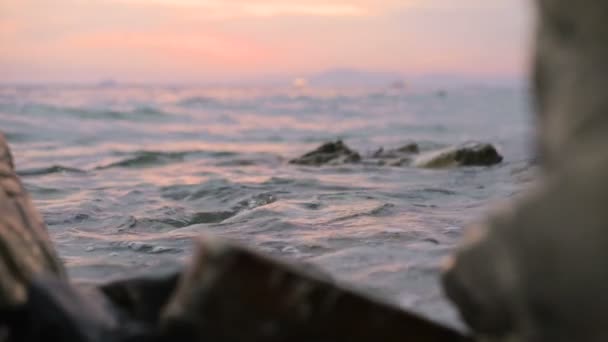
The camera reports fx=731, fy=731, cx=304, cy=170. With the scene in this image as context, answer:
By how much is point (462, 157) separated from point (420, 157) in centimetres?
84

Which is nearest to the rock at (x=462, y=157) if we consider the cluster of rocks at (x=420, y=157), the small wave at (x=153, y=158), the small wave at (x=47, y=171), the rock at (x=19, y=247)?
the cluster of rocks at (x=420, y=157)

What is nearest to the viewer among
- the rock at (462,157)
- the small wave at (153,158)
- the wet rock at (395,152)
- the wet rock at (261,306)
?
the wet rock at (261,306)

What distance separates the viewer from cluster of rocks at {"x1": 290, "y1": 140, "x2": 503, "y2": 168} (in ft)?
40.2

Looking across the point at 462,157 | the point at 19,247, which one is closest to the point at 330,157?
the point at 462,157

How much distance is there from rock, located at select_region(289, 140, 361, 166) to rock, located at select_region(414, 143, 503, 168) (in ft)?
4.32

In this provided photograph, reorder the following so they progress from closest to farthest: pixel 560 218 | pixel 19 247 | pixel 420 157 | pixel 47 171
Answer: pixel 560 218, pixel 19 247, pixel 47 171, pixel 420 157

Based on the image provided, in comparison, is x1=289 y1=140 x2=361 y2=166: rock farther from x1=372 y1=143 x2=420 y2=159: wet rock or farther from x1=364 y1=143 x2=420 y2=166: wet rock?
x1=372 y1=143 x2=420 y2=159: wet rock

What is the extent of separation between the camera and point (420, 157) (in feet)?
42.4

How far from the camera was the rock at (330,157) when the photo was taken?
13.4 meters

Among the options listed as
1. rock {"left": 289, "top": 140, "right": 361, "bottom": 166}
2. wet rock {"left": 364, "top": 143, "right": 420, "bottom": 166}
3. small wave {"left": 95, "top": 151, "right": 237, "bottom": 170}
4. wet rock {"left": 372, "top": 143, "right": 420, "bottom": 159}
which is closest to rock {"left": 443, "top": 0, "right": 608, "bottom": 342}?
wet rock {"left": 364, "top": 143, "right": 420, "bottom": 166}

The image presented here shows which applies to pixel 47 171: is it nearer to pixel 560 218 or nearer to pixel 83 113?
pixel 560 218

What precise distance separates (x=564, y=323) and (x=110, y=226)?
6.04 metres

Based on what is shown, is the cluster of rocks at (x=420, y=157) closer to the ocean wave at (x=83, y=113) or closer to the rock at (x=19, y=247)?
the rock at (x=19, y=247)

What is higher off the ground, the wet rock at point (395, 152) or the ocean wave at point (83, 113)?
the ocean wave at point (83, 113)
